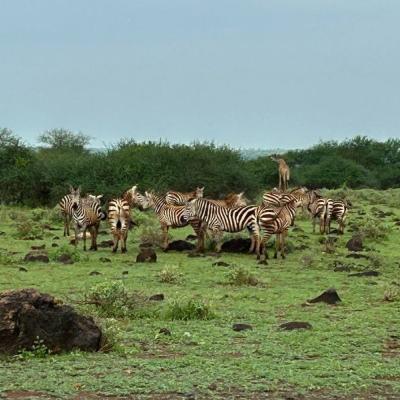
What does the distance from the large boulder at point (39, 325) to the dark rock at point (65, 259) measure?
8.96 meters

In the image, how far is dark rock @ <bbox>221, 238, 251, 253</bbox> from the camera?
21.1 metres

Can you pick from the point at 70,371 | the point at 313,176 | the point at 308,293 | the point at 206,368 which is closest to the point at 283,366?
the point at 206,368

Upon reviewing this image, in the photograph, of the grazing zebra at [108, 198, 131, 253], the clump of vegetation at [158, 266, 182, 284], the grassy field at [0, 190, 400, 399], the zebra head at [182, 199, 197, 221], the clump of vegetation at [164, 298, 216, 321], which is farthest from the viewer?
the zebra head at [182, 199, 197, 221]

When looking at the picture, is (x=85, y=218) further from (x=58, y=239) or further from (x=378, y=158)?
(x=378, y=158)

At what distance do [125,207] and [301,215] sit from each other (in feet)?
37.1

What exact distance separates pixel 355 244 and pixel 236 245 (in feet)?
10.2

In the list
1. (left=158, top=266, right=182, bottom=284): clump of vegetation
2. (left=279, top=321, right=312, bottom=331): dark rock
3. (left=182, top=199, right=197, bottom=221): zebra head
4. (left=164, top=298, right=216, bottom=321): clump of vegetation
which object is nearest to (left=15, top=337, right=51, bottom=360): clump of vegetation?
(left=164, top=298, right=216, bottom=321): clump of vegetation

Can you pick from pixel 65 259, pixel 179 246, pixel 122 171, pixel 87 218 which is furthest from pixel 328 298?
pixel 122 171

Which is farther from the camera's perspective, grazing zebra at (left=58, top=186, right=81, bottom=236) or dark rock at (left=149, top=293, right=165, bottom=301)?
grazing zebra at (left=58, top=186, right=81, bottom=236)

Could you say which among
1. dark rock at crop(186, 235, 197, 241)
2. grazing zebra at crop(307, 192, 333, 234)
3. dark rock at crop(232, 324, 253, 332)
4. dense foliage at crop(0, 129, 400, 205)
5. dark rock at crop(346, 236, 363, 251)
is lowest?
dark rock at crop(232, 324, 253, 332)

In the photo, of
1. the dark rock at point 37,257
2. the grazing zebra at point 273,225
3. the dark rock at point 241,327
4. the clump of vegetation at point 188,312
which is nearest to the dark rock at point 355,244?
the grazing zebra at point 273,225

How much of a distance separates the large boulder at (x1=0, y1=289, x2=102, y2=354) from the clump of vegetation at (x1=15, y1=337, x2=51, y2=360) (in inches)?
1.3

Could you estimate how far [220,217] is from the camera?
69.9 ft

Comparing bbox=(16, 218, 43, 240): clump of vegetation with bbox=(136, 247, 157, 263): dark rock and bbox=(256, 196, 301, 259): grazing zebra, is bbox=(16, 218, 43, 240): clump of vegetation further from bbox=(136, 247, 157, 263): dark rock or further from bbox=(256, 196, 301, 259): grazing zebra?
bbox=(256, 196, 301, 259): grazing zebra
